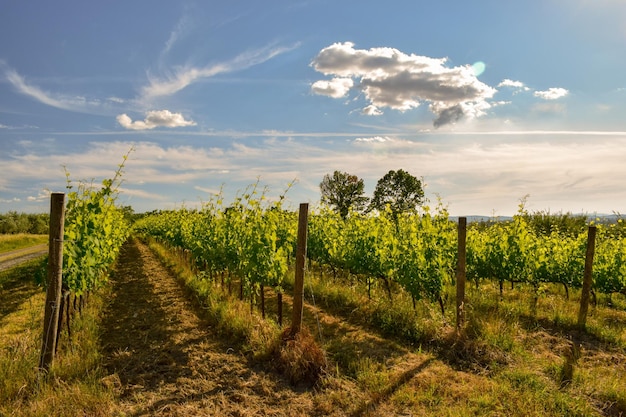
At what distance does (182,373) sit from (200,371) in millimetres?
240

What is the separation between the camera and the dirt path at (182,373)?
443cm

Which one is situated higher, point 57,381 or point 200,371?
point 57,381

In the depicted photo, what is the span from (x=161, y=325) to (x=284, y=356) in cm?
326

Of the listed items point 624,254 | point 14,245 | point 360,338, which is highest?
point 624,254

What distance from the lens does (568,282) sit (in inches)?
444

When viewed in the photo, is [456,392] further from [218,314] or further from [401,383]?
[218,314]

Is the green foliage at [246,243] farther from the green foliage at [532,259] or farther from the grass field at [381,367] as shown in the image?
the green foliage at [532,259]

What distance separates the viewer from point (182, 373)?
17.1ft

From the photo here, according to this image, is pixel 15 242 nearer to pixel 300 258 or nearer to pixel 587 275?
pixel 300 258

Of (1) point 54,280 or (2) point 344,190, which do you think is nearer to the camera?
(1) point 54,280

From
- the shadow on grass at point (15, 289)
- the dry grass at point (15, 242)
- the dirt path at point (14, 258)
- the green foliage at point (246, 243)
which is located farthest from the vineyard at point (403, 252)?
the dry grass at point (15, 242)

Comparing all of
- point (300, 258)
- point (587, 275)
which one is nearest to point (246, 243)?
point (300, 258)

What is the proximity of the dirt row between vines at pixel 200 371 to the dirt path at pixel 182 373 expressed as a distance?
1 centimetres

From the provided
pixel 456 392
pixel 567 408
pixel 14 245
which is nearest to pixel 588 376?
pixel 567 408
